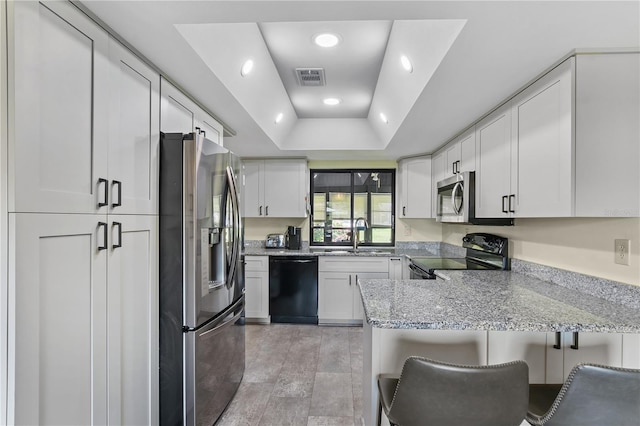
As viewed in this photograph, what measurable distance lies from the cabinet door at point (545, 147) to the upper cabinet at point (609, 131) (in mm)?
49

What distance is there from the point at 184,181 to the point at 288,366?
Result: 1.93 metres

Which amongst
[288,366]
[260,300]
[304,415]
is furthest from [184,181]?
[260,300]

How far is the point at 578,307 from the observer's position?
4.68 feet

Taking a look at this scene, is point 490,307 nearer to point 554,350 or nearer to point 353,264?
point 554,350

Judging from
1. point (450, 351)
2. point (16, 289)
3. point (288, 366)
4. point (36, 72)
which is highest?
point (36, 72)

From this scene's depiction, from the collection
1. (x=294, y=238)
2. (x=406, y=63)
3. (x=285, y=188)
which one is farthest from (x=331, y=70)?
(x=294, y=238)

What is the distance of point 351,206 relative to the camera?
4289 mm

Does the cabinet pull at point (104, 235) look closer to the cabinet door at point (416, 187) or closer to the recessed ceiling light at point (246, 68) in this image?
the recessed ceiling light at point (246, 68)

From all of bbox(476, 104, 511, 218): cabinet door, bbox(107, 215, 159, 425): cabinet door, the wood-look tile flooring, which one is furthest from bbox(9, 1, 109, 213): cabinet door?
bbox(476, 104, 511, 218): cabinet door

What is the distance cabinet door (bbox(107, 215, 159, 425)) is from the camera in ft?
4.25

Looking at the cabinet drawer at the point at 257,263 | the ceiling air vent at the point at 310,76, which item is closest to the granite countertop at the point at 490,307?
the ceiling air vent at the point at 310,76

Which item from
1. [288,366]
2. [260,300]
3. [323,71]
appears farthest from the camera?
[260,300]

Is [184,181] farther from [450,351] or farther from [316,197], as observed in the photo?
[316,197]

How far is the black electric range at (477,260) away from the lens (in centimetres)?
249
